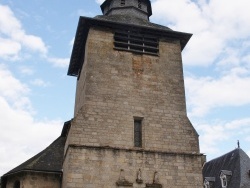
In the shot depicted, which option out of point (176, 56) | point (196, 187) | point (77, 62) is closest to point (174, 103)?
point (176, 56)

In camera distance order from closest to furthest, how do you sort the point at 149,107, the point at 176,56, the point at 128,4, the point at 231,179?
the point at 149,107 → the point at 176,56 → the point at 128,4 → the point at 231,179

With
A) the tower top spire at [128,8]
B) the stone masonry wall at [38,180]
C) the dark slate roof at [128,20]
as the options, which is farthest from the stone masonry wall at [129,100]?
the tower top spire at [128,8]

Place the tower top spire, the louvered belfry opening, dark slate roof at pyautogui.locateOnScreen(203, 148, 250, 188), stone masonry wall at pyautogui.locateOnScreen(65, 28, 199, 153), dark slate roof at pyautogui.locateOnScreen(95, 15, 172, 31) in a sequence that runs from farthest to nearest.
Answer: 1. dark slate roof at pyautogui.locateOnScreen(203, 148, 250, 188)
2. the tower top spire
3. dark slate roof at pyautogui.locateOnScreen(95, 15, 172, 31)
4. the louvered belfry opening
5. stone masonry wall at pyautogui.locateOnScreen(65, 28, 199, 153)

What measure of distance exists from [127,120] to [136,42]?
141 inches

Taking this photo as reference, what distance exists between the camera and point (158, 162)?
1192cm

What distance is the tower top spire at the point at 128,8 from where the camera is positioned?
1650 centimetres

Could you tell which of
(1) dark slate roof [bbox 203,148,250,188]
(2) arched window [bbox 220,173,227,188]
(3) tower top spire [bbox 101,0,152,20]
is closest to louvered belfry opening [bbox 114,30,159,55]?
(3) tower top spire [bbox 101,0,152,20]

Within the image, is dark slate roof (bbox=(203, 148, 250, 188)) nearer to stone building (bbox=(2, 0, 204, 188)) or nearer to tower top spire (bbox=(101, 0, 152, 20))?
stone building (bbox=(2, 0, 204, 188))

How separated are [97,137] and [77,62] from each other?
5929 mm

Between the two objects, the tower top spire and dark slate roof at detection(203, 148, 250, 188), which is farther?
dark slate roof at detection(203, 148, 250, 188)

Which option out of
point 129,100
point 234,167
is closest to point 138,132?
point 129,100

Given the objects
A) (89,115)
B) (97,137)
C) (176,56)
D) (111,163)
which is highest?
(176,56)

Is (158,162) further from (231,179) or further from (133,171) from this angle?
(231,179)

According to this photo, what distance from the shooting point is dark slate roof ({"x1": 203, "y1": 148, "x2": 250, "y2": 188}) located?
22.0m
